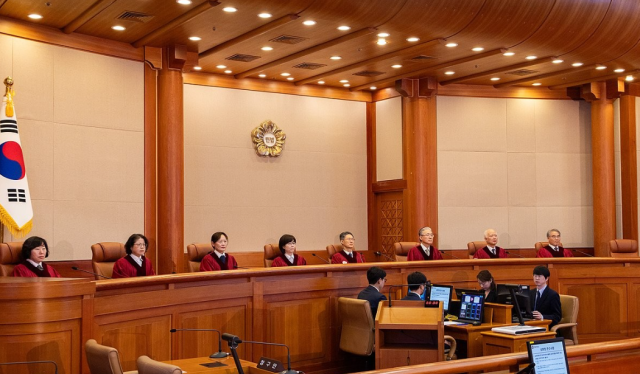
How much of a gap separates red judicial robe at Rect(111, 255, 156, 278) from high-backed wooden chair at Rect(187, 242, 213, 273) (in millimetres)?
806

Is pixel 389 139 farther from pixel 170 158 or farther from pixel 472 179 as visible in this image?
pixel 170 158

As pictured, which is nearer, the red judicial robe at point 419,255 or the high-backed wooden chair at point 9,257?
the high-backed wooden chair at point 9,257

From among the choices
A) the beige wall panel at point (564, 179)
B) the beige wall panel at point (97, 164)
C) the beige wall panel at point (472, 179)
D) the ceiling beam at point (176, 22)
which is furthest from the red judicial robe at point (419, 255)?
the ceiling beam at point (176, 22)

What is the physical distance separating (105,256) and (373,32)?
12.3 ft

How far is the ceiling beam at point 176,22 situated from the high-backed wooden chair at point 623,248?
6792mm

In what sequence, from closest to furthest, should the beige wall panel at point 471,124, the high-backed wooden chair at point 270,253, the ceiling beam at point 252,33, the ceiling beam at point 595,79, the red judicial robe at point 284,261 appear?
the ceiling beam at point 252,33, the red judicial robe at point 284,261, the high-backed wooden chair at point 270,253, the ceiling beam at point 595,79, the beige wall panel at point 471,124

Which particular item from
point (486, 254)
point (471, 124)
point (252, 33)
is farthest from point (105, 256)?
point (471, 124)

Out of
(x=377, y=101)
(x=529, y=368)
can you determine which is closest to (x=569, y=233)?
(x=377, y=101)

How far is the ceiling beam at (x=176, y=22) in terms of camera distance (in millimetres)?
7689

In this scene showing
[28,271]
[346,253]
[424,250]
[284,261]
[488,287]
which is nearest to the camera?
[28,271]

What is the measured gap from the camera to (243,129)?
449 inches

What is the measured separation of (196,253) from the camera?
826cm

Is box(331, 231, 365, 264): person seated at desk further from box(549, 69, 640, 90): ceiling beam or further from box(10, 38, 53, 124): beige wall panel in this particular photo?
box(549, 69, 640, 90): ceiling beam

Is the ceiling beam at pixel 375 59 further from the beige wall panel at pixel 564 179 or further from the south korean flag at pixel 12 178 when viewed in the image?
the south korean flag at pixel 12 178
